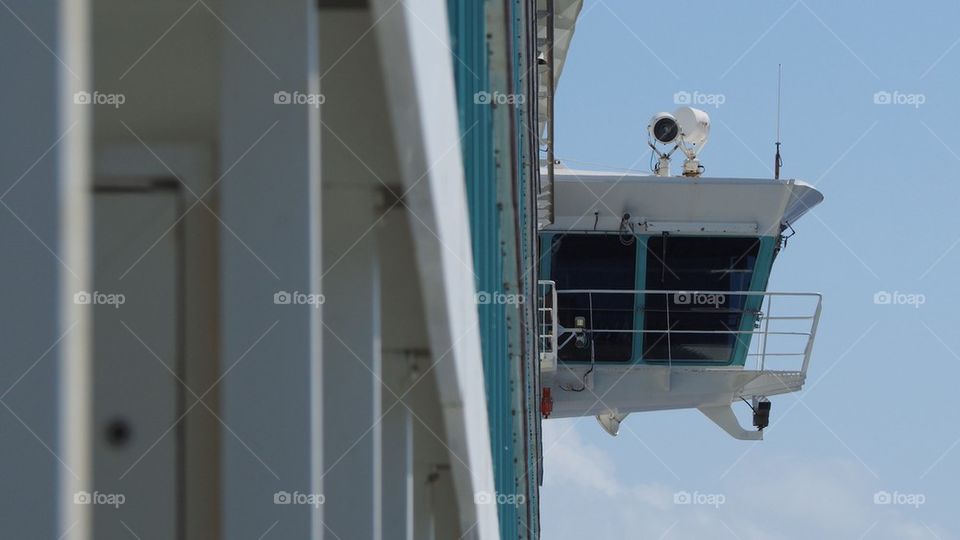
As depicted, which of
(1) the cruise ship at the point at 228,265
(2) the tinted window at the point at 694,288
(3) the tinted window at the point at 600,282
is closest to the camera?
(1) the cruise ship at the point at 228,265

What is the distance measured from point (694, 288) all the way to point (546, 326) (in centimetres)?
210

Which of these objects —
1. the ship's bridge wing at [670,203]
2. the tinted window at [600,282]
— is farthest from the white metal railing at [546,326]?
the ship's bridge wing at [670,203]

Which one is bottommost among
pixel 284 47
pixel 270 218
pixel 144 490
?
pixel 144 490

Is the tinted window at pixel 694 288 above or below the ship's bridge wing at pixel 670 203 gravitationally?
below

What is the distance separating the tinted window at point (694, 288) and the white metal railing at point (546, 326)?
1.51 m

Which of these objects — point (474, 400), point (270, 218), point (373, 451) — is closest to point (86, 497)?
point (270, 218)

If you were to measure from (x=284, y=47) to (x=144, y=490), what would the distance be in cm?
90

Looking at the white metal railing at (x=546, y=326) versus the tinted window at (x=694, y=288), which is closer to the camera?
the white metal railing at (x=546, y=326)

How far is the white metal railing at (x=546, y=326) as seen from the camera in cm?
1931

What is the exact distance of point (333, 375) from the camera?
392 centimetres

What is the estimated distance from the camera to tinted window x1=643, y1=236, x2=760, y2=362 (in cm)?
2075

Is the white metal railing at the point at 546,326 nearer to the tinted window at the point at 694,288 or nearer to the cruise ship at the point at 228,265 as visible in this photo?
the tinted window at the point at 694,288

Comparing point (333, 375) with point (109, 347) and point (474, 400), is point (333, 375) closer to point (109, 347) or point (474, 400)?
point (109, 347)

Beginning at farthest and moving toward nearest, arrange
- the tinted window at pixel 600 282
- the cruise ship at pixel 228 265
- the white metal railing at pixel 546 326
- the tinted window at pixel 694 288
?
the tinted window at pixel 694 288 → the tinted window at pixel 600 282 → the white metal railing at pixel 546 326 → the cruise ship at pixel 228 265
